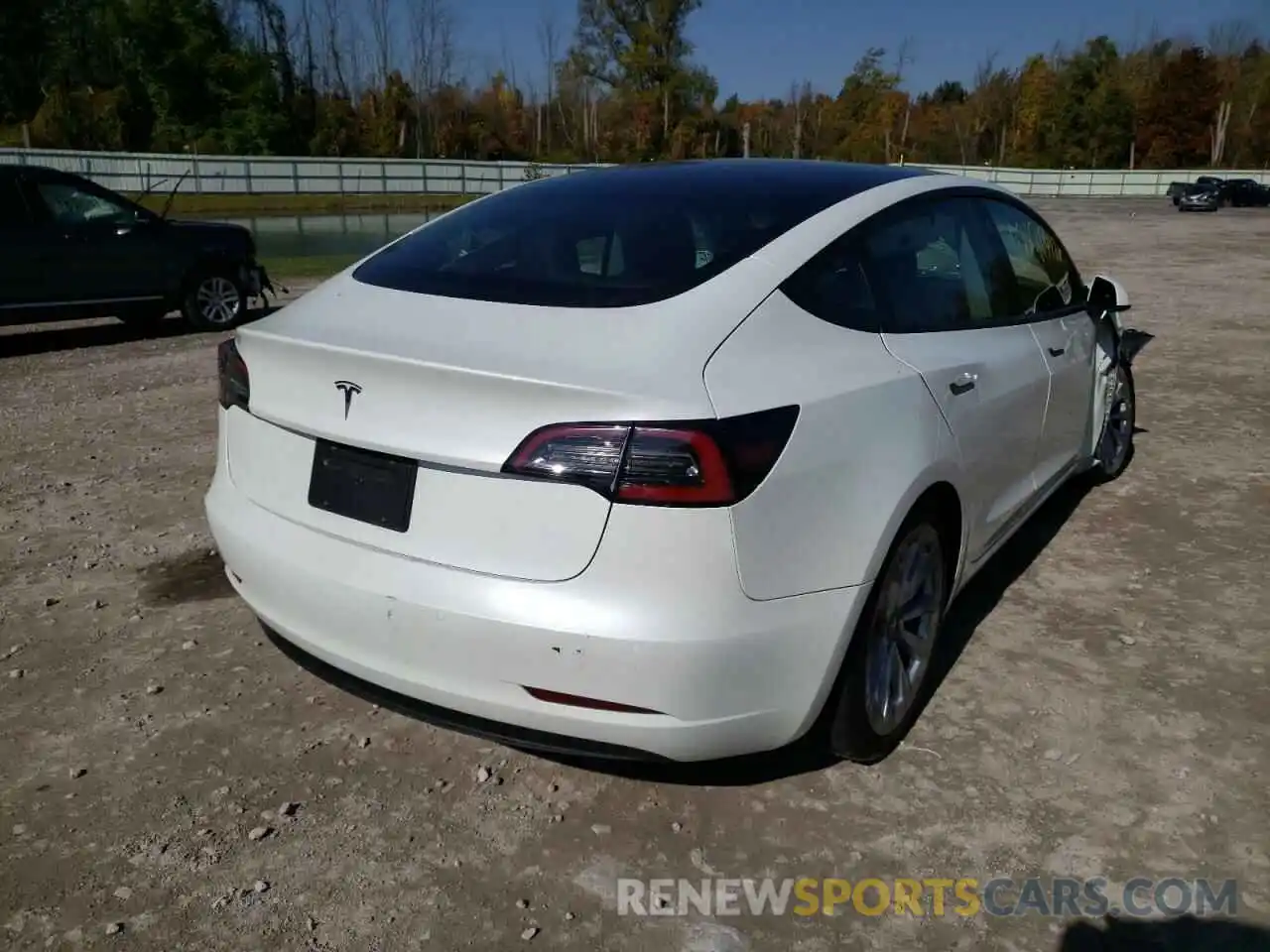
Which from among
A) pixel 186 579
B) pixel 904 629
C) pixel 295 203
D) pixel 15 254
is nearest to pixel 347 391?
pixel 904 629

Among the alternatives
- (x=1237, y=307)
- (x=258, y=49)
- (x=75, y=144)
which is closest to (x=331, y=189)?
(x=75, y=144)

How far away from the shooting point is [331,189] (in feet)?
130

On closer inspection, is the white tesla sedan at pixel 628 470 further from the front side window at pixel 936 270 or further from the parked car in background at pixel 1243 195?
the parked car in background at pixel 1243 195

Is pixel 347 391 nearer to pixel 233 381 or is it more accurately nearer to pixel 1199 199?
pixel 233 381

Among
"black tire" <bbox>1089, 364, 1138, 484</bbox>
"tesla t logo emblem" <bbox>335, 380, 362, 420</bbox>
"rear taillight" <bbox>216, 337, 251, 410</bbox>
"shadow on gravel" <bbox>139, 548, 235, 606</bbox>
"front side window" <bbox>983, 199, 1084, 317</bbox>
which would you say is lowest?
"shadow on gravel" <bbox>139, 548, 235, 606</bbox>

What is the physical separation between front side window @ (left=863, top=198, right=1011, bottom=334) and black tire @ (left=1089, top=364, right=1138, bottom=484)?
6.18 feet

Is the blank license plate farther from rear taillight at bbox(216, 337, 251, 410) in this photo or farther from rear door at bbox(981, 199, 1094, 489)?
rear door at bbox(981, 199, 1094, 489)

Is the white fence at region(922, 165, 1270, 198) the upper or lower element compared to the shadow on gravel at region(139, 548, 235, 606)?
upper

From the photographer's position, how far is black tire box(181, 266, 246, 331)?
1045 cm

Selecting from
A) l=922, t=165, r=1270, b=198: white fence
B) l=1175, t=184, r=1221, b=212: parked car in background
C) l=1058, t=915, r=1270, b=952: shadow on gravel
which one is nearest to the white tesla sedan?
l=1058, t=915, r=1270, b=952: shadow on gravel

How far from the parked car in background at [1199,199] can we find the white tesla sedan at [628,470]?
4779cm

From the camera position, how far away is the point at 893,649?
2.98m

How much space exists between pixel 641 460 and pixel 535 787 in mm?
1136

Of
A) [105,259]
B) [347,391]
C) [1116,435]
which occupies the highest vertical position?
[347,391]
